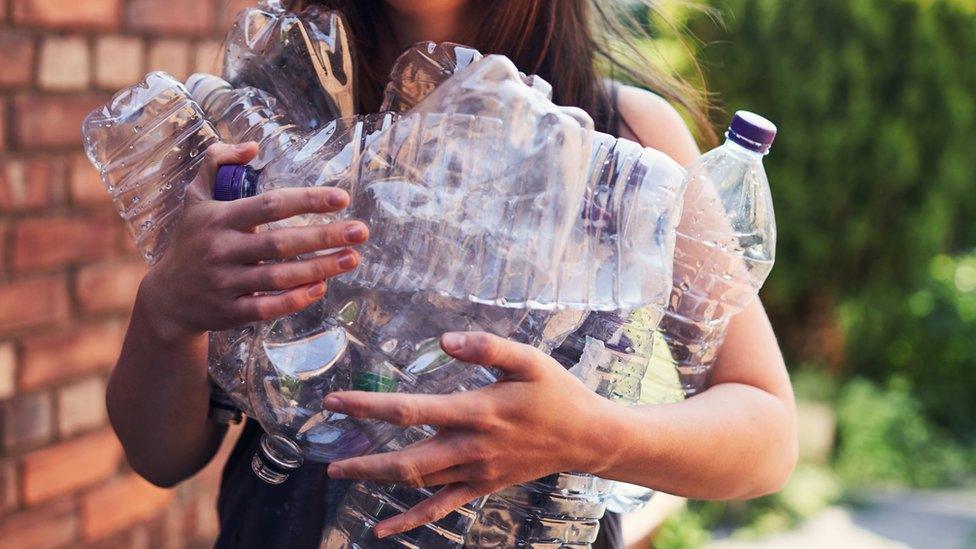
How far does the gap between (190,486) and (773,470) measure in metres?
1.80

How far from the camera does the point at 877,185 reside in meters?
5.62

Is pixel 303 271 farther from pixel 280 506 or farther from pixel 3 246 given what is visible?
pixel 3 246

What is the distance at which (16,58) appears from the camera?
6.89 ft

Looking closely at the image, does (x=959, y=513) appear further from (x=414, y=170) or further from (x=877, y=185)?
(x=414, y=170)

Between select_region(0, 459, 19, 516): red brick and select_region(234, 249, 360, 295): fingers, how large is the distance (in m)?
1.41

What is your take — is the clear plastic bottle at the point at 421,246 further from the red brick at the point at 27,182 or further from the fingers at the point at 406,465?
the red brick at the point at 27,182

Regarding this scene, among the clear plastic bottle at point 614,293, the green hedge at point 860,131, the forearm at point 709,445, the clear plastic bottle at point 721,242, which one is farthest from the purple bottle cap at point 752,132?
Answer: the green hedge at point 860,131

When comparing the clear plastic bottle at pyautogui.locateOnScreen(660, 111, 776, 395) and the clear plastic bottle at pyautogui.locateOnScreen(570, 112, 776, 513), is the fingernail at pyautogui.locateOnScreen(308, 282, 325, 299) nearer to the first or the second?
the clear plastic bottle at pyautogui.locateOnScreen(570, 112, 776, 513)

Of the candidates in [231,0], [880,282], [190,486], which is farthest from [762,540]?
[231,0]

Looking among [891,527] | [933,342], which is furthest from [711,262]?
[933,342]

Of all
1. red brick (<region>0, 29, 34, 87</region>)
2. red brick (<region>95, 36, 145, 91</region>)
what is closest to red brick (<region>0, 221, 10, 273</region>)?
red brick (<region>0, 29, 34, 87</region>)

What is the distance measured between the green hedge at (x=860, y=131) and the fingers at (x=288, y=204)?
466 cm

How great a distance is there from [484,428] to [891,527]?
4.22m

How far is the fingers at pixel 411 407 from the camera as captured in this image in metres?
1.01
